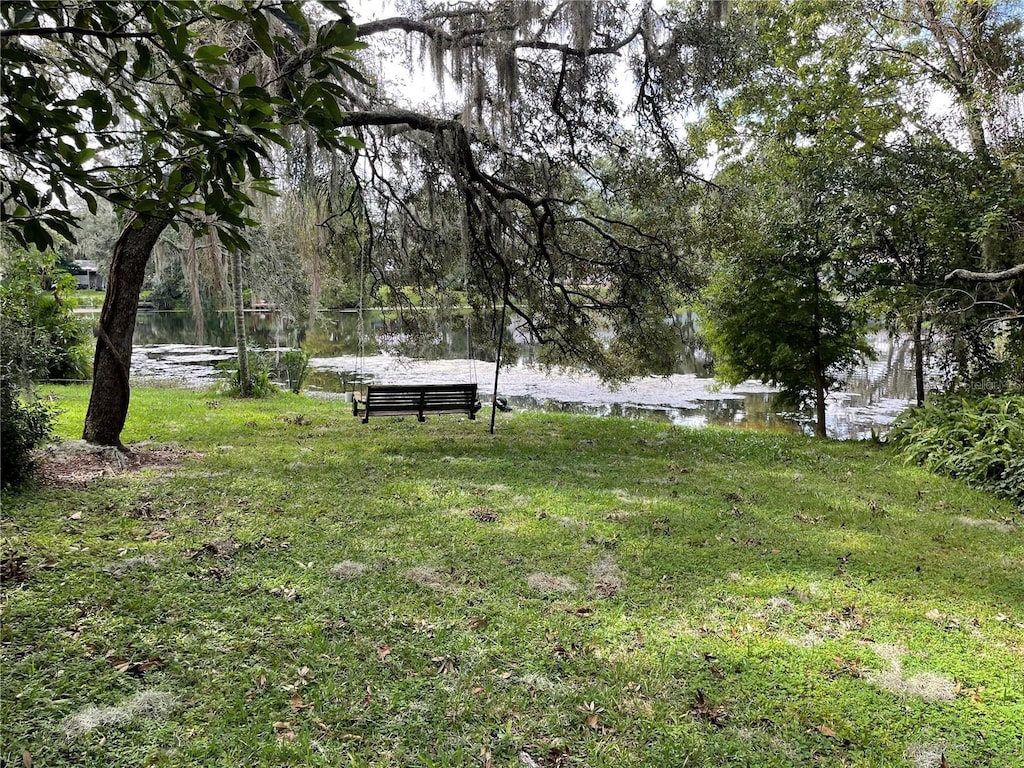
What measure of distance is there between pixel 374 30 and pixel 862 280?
7460mm

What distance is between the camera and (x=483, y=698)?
8.12 ft

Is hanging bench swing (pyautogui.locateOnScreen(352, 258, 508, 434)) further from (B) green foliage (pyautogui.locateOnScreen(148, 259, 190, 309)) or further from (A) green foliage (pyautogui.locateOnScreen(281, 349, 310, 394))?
(B) green foliage (pyautogui.locateOnScreen(148, 259, 190, 309))

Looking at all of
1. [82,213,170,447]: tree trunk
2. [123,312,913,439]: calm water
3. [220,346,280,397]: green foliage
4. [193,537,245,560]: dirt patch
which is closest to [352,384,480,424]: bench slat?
[123,312,913,439]: calm water

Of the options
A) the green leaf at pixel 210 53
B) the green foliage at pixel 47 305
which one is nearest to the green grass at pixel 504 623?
the green leaf at pixel 210 53

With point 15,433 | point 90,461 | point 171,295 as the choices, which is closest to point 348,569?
point 15,433

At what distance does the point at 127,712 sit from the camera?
2.25m

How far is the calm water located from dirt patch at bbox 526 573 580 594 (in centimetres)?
632

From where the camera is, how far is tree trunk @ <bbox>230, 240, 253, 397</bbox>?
9.96 meters

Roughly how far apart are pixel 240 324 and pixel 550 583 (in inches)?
343

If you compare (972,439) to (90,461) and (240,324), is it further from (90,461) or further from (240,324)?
(240,324)

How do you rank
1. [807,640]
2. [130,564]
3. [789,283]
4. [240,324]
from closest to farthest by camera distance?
[807,640], [130,564], [789,283], [240,324]

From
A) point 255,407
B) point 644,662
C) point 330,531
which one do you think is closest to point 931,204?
point 644,662

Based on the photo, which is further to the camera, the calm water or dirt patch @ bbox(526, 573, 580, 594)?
the calm water

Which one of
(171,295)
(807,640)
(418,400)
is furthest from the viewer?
(171,295)
